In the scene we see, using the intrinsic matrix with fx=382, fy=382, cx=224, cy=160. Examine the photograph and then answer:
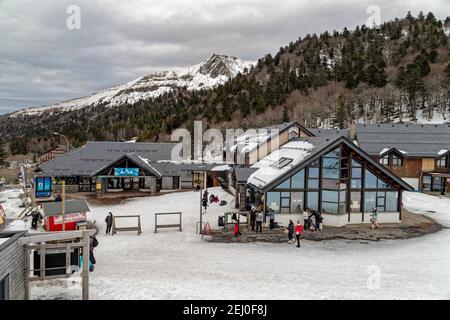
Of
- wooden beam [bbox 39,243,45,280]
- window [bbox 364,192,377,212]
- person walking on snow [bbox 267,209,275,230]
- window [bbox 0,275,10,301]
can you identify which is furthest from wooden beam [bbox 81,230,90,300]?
window [bbox 364,192,377,212]

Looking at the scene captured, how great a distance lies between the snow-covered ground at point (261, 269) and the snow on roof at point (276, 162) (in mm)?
6373

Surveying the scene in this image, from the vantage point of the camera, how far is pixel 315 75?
114188 mm

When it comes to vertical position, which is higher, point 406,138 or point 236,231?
point 406,138

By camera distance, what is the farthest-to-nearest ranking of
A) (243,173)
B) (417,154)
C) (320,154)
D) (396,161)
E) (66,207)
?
1. (396,161)
2. (417,154)
3. (243,173)
4. (320,154)
5. (66,207)

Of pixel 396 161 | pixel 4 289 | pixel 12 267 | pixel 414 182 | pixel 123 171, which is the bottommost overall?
pixel 4 289

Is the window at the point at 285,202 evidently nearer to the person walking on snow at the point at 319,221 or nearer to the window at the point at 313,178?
the window at the point at 313,178

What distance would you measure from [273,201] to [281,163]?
410 cm

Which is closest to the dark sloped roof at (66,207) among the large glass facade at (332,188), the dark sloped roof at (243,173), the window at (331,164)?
the dark sloped roof at (243,173)

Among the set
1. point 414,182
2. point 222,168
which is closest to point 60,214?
point 222,168

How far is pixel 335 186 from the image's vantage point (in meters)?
27.5

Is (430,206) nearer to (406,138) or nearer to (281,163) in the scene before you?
(406,138)

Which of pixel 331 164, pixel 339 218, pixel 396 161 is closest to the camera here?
pixel 339 218

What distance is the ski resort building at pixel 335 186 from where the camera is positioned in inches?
1075
